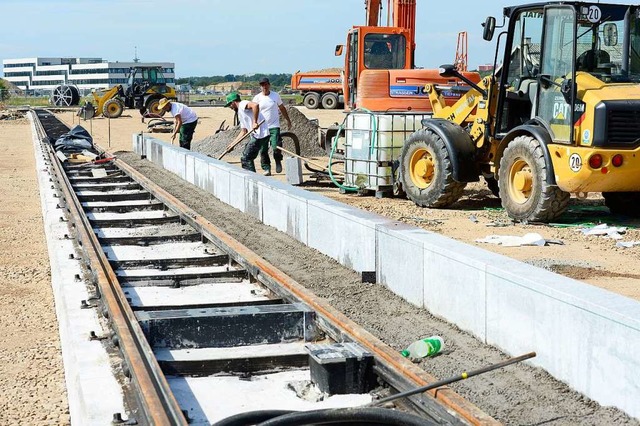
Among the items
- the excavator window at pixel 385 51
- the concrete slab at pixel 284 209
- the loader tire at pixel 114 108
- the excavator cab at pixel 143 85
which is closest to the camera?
the concrete slab at pixel 284 209

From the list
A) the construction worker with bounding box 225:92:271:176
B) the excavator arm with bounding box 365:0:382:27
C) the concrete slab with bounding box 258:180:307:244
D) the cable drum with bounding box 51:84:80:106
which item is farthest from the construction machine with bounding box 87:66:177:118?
the concrete slab with bounding box 258:180:307:244

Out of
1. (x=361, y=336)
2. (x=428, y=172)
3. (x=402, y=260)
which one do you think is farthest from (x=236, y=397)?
(x=428, y=172)

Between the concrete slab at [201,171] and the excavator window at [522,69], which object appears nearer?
the excavator window at [522,69]

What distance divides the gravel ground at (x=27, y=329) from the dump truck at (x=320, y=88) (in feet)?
132

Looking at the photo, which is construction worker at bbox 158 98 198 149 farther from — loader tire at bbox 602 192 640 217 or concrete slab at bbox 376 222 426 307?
concrete slab at bbox 376 222 426 307

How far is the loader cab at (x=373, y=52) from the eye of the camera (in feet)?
66.8

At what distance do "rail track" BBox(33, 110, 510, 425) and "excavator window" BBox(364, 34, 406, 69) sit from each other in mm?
10445

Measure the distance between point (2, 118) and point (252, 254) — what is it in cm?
4841

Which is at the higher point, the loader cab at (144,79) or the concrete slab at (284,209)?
the loader cab at (144,79)

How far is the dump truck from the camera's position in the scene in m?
55.7

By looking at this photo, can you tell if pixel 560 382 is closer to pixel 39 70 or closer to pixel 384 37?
pixel 384 37

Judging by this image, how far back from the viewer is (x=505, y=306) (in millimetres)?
6492

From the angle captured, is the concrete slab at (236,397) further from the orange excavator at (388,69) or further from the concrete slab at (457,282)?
the orange excavator at (388,69)

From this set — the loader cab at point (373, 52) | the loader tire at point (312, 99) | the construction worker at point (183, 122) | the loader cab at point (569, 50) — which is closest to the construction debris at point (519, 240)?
the loader cab at point (569, 50)
